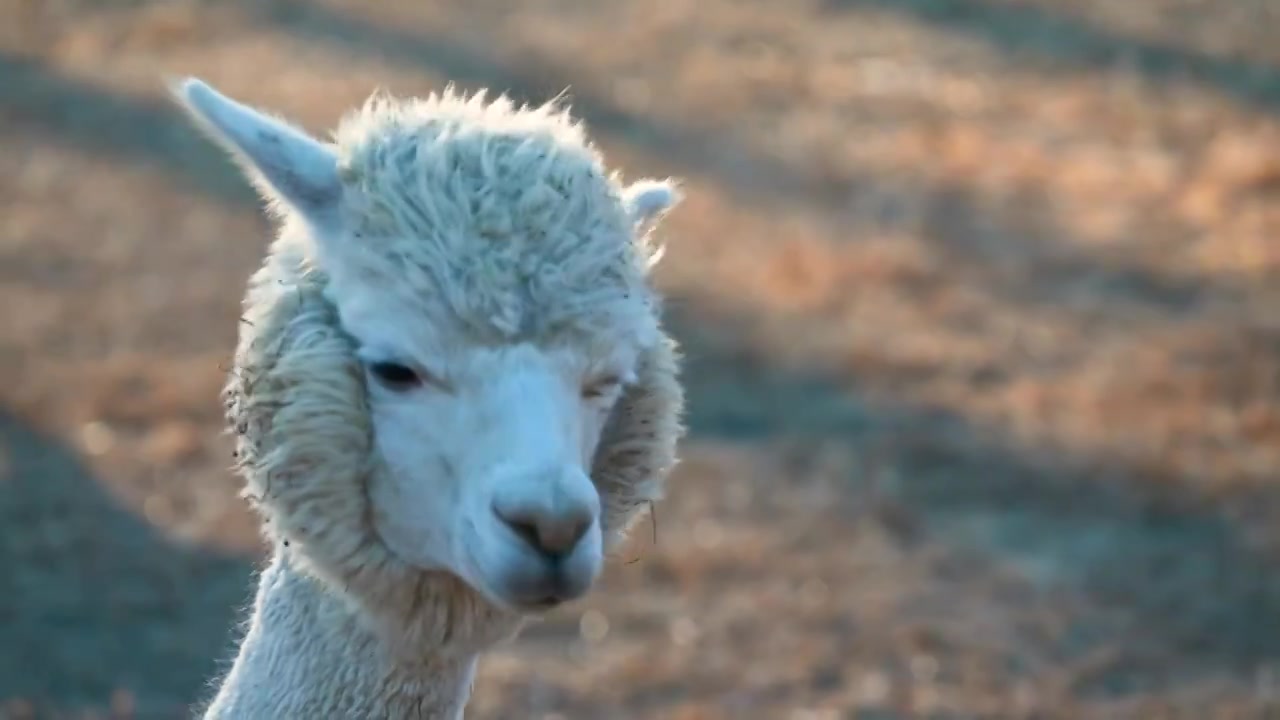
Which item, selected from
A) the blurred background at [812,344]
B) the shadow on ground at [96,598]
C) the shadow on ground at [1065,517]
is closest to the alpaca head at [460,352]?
the blurred background at [812,344]

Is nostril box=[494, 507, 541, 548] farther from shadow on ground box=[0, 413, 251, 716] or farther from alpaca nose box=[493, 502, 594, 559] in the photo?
shadow on ground box=[0, 413, 251, 716]

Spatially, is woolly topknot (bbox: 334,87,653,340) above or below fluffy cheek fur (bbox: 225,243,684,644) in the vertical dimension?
above

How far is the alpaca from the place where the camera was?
3068mm

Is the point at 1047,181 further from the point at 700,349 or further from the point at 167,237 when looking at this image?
the point at 167,237

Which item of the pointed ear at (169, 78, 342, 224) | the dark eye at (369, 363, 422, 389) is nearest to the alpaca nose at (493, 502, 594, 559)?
the dark eye at (369, 363, 422, 389)

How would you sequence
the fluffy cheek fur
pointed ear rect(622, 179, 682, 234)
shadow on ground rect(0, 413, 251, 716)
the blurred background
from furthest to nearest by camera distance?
the blurred background < shadow on ground rect(0, 413, 251, 716) < pointed ear rect(622, 179, 682, 234) < the fluffy cheek fur

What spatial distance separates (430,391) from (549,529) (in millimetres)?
363

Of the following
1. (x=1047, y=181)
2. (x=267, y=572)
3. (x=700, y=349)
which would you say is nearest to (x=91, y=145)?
(x=700, y=349)

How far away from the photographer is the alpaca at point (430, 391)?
307cm

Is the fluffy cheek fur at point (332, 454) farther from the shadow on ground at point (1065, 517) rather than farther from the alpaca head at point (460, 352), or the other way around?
the shadow on ground at point (1065, 517)

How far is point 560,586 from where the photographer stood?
2.98m

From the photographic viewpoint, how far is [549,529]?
2.93m

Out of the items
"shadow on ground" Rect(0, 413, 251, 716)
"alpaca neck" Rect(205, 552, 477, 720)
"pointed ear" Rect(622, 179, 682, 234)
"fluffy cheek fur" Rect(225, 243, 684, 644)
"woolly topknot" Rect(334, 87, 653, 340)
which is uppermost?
"shadow on ground" Rect(0, 413, 251, 716)

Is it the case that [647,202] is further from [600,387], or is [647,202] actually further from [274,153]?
[274,153]
